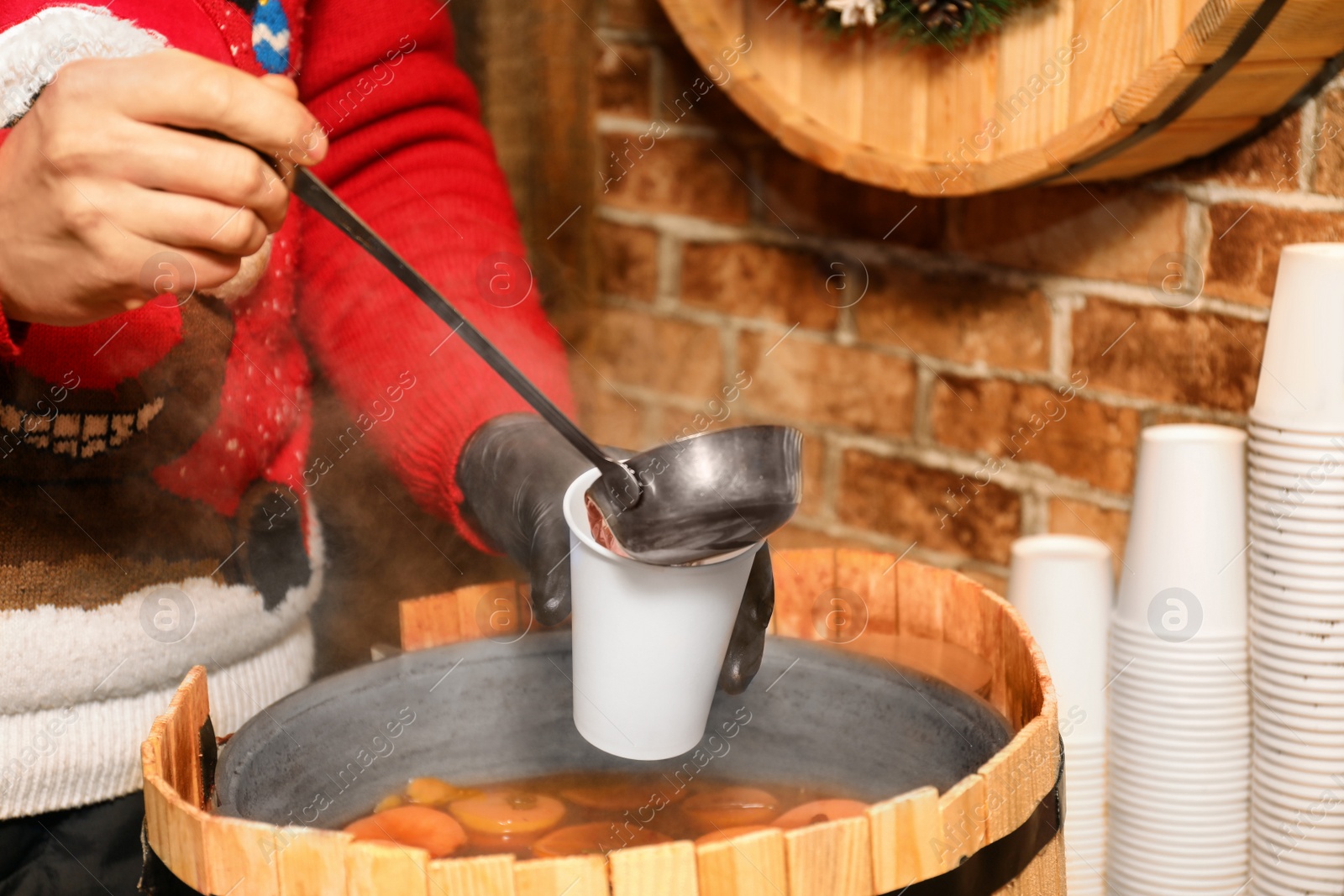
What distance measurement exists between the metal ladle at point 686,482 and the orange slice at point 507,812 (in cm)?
26

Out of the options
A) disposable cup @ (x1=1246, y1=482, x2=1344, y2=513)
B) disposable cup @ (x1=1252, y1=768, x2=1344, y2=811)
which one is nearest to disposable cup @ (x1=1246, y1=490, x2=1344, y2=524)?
disposable cup @ (x1=1246, y1=482, x2=1344, y2=513)

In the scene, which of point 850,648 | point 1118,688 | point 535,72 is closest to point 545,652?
point 850,648

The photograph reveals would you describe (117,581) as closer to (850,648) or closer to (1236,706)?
(850,648)

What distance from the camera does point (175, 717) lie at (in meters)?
0.69

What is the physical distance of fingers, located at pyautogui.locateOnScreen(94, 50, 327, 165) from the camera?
565 millimetres

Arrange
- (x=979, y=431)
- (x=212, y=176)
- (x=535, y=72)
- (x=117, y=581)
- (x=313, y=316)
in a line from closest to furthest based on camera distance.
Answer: (x=212, y=176) → (x=117, y=581) → (x=313, y=316) → (x=979, y=431) → (x=535, y=72)

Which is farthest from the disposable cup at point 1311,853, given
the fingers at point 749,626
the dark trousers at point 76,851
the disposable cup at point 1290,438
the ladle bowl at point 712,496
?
the dark trousers at point 76,851

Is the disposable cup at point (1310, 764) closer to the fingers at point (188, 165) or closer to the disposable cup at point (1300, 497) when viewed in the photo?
Answer: the disposable cup at point (1300, 497)

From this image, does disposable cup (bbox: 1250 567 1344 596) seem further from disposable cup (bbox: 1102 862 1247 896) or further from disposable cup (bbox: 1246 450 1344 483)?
disposable cup (bbox: 1102 862 1247 896)

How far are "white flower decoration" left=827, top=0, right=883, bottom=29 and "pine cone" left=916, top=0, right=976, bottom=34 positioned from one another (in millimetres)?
43

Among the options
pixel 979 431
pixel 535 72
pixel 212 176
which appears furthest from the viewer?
pixel 535 72

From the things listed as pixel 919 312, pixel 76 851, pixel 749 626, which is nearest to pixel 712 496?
pixel 749 626

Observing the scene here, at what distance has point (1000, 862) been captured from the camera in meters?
0.62

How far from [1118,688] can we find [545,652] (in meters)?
0.55
